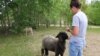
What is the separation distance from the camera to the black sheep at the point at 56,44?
946cm

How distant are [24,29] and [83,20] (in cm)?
1522

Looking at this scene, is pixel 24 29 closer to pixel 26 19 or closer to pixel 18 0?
pixel 26 19

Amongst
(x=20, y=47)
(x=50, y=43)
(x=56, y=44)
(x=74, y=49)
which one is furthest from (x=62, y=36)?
(x=20, y=47)

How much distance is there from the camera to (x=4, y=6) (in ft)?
66.9

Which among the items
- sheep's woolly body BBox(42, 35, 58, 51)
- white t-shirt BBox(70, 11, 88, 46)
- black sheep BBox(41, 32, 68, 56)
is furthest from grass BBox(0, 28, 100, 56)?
white t-shirt BBox(70, 11, 88, 46)

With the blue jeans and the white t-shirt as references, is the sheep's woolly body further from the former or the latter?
the white t-shirt

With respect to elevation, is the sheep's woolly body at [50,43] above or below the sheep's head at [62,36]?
below

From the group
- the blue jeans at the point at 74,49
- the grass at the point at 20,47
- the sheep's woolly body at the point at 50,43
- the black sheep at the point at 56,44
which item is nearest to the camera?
the blue jeans at the point at 74,49

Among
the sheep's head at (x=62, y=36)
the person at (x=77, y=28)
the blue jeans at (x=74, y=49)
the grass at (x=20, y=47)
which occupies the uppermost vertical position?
the person at (x=77, y=28)

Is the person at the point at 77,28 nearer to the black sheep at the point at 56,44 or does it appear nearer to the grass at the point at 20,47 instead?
the black sheep at the point at 56,44

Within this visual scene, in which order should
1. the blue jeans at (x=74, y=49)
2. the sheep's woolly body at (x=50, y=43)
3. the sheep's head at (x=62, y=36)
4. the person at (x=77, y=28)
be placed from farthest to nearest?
the sheep's woolly body at (x=50, y=43) < the sheep's head at (x=62, y=36) < the blue jeans at (x=74, y=49) < the person at (x=77, y=28)

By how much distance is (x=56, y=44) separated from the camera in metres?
9.98

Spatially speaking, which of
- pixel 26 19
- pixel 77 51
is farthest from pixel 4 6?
pixel 77 51

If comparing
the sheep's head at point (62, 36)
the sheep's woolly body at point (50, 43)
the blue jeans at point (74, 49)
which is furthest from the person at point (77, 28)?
the sheep's woolly body at point (50, 43)
